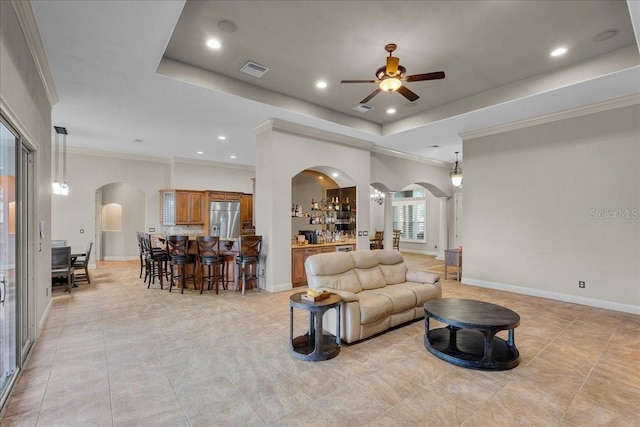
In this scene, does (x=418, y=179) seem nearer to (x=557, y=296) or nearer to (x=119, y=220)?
(x=557, y=296)

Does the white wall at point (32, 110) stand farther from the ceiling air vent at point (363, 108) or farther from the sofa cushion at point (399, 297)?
the ceiling air vent at point (363, 108)

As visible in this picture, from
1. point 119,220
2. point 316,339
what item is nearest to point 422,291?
point 316,339

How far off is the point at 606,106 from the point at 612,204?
157cm

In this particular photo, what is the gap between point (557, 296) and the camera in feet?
17.6

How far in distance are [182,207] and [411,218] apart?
913 centimetres

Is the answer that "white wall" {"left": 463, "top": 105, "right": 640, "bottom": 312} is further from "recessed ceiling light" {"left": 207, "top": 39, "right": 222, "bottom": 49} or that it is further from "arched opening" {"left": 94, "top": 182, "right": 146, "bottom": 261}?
"arched opening" {"left": 94, "top": 182, "right": 146, "bottom": 261}

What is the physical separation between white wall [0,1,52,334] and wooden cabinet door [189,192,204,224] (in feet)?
16.2

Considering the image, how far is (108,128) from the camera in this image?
6.53m

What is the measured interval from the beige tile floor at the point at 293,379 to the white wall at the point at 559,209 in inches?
38.4

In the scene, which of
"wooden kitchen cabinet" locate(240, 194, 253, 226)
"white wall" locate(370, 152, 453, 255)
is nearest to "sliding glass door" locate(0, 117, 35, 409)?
"white wall" locate(370, 152, 453, 255)

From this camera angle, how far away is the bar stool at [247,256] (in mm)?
5622

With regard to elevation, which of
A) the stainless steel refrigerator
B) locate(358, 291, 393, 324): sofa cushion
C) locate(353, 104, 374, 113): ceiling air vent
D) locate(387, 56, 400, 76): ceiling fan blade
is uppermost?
locate(353, 104, 374, 113): ceiling air vent

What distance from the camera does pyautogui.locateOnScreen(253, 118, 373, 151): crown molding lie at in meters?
5.80

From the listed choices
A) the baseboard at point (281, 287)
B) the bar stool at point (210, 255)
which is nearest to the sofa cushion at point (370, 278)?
the baseboard at point (281, 287)
